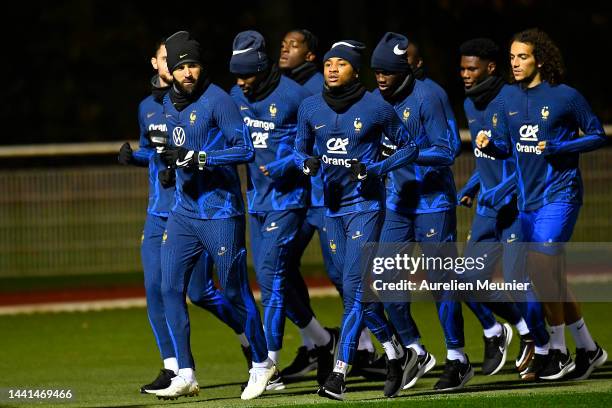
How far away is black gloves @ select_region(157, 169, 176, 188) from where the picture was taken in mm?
11289

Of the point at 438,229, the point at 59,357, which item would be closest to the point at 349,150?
the point at 438,229

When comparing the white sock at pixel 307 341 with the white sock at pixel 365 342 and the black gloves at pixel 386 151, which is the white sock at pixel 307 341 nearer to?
the white sock at pixel 365 342

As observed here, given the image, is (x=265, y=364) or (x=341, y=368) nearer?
(x=341, y=368)

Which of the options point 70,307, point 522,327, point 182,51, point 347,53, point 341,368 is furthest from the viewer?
point 70,307

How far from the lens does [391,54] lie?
11344 mm

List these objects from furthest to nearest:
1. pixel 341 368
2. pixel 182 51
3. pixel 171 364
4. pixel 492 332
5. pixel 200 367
A: pixel 200 367
pixel 492 332
pixel 171 364
pixel 182 51
pixel 341 368

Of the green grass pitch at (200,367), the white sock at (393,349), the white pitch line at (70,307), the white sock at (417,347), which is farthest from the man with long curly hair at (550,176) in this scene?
the white pitch line at (70,307)

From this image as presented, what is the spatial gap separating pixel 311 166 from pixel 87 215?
9.78 meters

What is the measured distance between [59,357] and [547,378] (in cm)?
449

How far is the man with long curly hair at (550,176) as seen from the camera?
11719 mm

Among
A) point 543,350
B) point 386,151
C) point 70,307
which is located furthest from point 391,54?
point 70,307

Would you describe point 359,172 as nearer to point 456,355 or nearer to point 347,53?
point 347,53

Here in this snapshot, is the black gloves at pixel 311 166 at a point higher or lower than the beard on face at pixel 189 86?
lower

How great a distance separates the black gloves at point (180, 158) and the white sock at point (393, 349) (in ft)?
5.99
